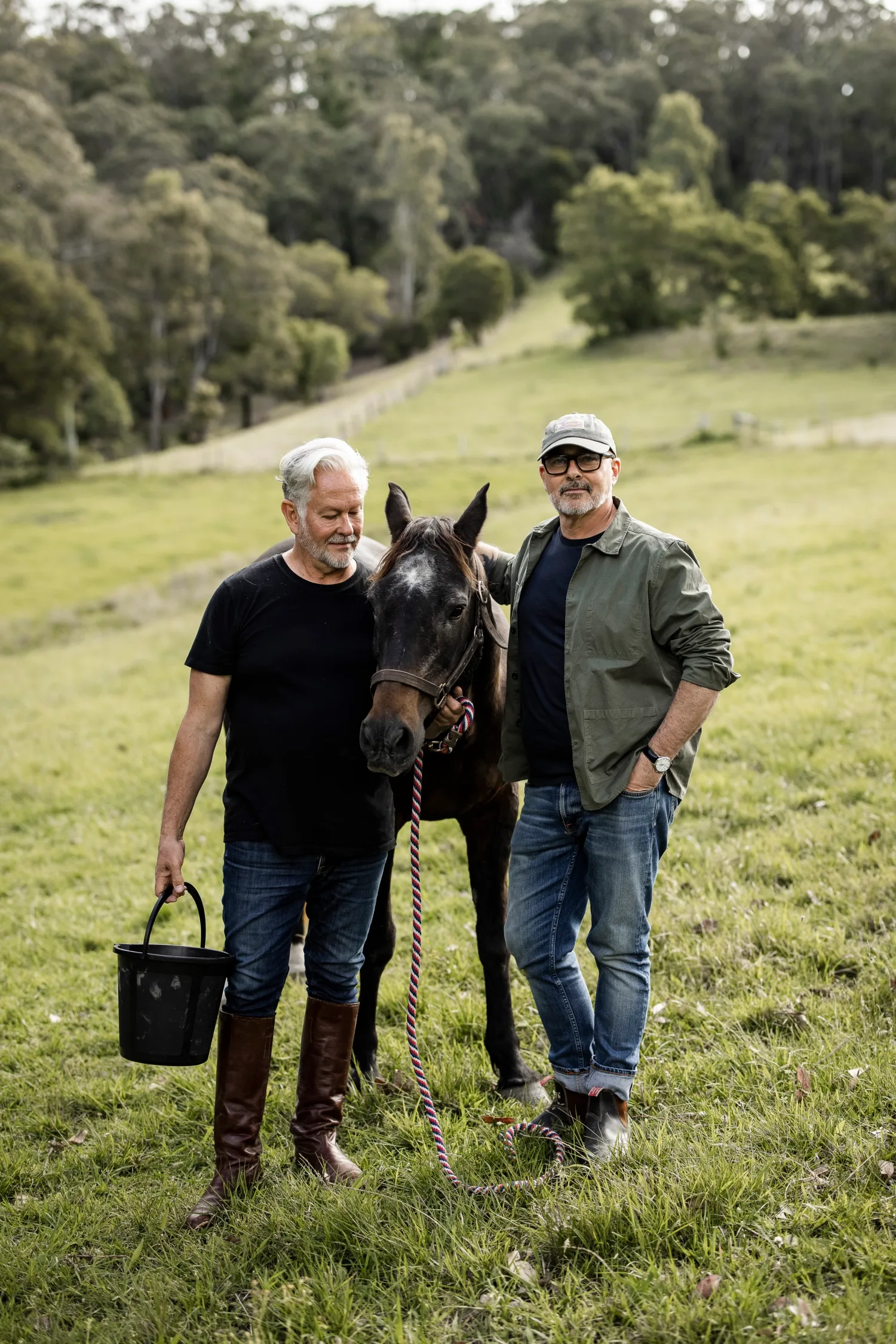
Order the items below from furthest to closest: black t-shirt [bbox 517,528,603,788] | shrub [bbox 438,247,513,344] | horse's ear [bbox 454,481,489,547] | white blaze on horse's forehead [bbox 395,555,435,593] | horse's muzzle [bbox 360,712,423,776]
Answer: shrub [bbox 438,247,513,344], horse's ear [bbox 454,481,489,547], black t-shirt [bbox 517,528,603,788], white blaze on horse's forehead [bbox 395,555,435,593], horse's muzzle [bbox 360,712,423,776]

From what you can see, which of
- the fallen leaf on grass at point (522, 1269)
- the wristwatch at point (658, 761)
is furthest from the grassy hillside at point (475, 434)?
the fallen leaf on grass at point (522, 1269)

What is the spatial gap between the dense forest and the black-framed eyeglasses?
43.2 m

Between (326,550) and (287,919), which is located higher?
(326,550)

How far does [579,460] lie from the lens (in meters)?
3.64

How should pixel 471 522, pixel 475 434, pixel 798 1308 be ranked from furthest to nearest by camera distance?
pixel 475 434
pixel 471 522
pixel 798 1308

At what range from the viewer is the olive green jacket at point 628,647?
11.6 ft

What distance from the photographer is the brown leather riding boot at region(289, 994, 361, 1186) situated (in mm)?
3807

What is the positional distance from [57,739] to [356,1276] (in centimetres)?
928

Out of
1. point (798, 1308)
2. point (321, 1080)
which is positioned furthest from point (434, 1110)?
point (798, 1308)

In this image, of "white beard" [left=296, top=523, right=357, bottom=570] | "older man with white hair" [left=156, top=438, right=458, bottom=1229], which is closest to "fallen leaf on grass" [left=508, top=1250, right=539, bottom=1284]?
"older man with white hair" [left=156, top=438, right=458, bottom=1229]

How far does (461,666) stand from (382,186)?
87025mm

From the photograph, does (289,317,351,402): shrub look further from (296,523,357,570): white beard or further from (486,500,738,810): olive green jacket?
(486,500,738,810): olive green jacket

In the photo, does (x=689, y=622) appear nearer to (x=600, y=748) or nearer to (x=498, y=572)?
(x=600, y=748)

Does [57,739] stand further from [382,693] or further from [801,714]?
[382,693]
